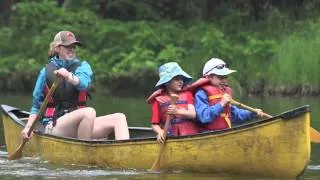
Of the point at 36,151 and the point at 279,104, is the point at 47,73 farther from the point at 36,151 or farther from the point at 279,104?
the point at 279,104

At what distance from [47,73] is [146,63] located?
14705 mm

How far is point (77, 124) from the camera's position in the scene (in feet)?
30.2

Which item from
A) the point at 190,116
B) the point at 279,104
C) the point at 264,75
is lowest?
the point at 190,116

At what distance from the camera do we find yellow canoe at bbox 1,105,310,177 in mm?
7625

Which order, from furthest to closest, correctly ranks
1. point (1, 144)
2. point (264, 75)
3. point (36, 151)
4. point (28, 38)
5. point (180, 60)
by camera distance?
point (28, 38) < point (180, 60) < point (264, 75) < point (1, 144) < point (36, 151)

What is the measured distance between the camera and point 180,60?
24.2 m

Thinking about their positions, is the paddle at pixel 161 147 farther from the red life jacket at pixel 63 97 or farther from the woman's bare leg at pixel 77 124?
the red life jacket at pixel 63 97

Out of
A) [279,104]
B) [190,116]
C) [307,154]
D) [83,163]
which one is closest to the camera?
[307,154]

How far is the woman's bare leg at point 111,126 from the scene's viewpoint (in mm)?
9109

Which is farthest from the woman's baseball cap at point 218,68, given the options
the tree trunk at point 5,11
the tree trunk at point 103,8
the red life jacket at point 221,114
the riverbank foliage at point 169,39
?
the tree trunk at point 5,11

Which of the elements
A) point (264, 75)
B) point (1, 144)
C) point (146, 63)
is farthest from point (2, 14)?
point (1, 144)

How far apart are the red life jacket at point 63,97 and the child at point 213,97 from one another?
1461 mm

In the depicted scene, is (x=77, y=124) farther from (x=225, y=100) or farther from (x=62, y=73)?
(x=225, y=100)

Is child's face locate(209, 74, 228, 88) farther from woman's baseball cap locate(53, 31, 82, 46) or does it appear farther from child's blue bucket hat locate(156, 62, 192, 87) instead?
woman's baseball cap locate(53, 31, 82, 46)
